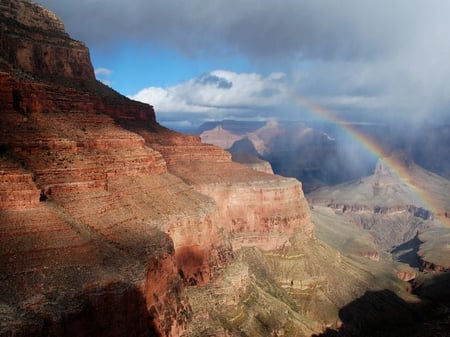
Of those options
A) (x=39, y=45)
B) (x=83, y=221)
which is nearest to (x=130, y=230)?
(x=83, y=221)

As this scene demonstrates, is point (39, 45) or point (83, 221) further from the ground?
point (39, 45)

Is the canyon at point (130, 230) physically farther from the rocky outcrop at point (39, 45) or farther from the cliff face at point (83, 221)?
the rocky outcrop at point (39, 45)

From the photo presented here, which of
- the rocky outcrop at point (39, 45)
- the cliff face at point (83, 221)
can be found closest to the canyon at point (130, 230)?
the cliff face at point (83, 221)

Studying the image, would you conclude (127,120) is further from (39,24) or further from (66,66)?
(39,24)

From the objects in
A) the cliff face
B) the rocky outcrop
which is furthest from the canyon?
the rocky outcrop

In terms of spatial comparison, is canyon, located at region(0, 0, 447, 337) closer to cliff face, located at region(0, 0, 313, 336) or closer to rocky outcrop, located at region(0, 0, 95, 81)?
cliff face, located at region(0, 0, 313, 336)

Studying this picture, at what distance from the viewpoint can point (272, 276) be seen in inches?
3509

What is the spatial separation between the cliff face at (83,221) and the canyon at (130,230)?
0.43 feet

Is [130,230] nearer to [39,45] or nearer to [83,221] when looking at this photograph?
[83,221]

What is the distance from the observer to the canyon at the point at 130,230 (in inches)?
1502

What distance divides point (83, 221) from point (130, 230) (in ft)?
19.1

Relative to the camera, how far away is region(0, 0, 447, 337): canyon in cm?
3816

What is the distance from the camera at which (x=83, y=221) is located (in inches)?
1758

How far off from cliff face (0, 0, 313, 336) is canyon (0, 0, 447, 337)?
0.43 feet
